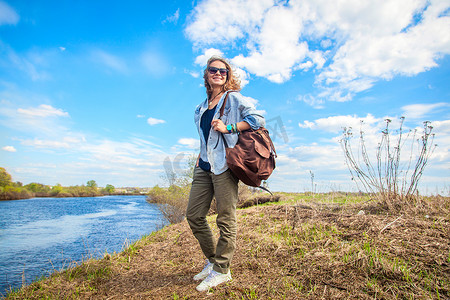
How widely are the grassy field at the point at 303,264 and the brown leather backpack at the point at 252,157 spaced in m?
1.12

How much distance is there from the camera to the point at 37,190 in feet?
120

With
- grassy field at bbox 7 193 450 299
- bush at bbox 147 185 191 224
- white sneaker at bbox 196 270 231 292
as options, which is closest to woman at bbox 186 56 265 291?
white sneaker at bbox 196 270 231 292

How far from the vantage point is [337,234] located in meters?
3.59

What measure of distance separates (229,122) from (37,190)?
144ft

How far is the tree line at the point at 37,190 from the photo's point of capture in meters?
25.1

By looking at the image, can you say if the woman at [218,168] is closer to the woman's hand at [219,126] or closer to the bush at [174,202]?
the woman's hand at [219,126]

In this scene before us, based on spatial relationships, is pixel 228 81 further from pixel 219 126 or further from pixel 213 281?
pixel 213 281

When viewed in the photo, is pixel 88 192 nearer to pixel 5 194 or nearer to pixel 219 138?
pixel 5 194

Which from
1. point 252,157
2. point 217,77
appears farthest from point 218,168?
point 217,77

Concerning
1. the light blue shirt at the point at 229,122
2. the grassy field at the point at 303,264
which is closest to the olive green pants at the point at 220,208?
the light blue shirt at the point at 229,122

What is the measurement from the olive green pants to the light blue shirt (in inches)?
5.3

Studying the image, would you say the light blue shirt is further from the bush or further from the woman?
the bush

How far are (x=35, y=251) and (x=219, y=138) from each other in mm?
8195

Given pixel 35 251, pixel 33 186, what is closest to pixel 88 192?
pixel 33 186
